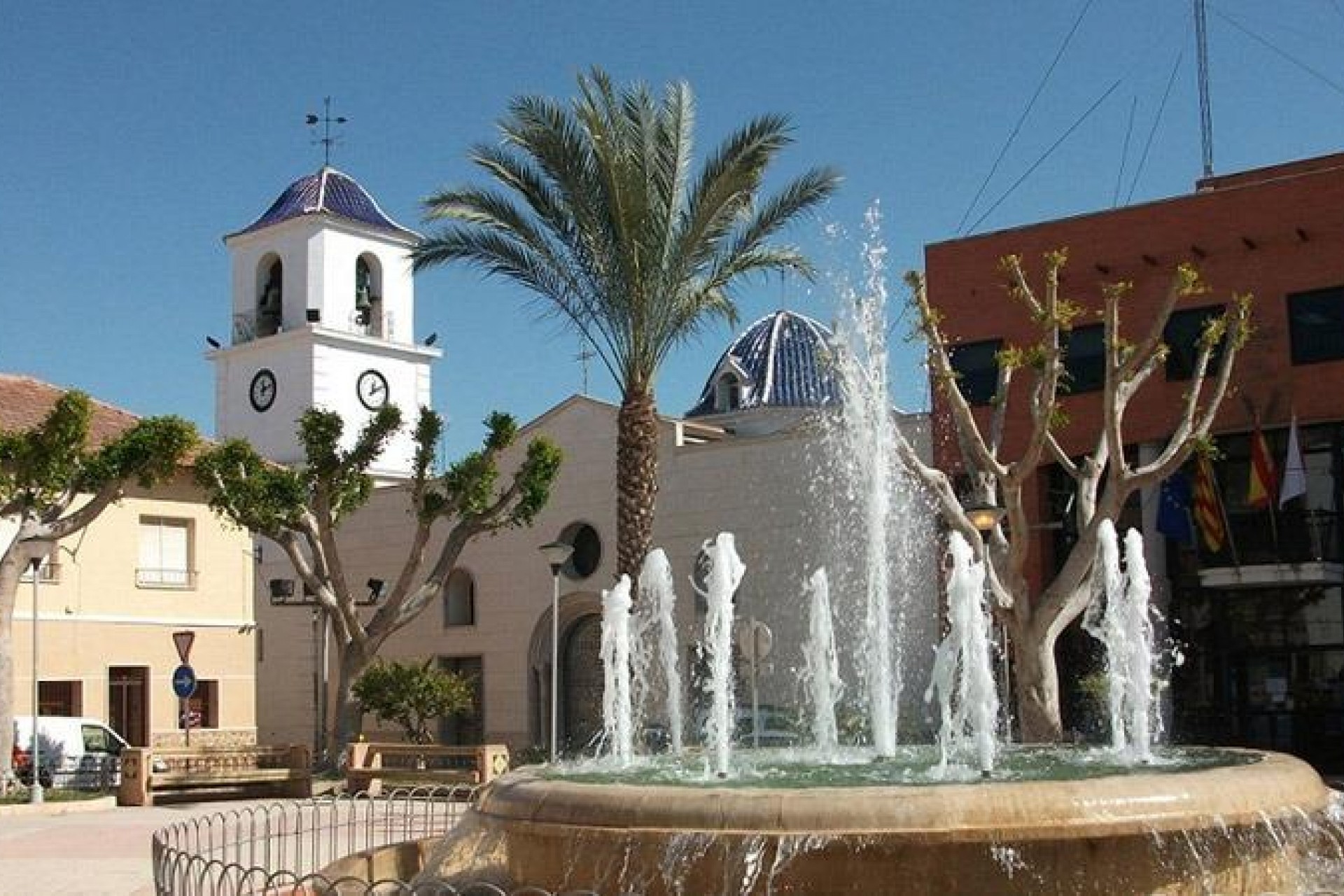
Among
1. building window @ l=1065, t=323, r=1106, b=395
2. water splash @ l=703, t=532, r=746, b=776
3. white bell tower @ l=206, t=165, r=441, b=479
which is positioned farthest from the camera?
white bell tower @ l=206, t=165, r=441, b=479

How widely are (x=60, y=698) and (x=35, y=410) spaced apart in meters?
5.96

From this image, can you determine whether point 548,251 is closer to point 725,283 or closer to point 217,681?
point 725,283

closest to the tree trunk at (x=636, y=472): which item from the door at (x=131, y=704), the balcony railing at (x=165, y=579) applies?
the balcony railing at (x=165, y=579)

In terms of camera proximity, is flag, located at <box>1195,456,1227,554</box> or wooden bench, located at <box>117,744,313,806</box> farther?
flag, located at <box>1195,456,1227,554</box>

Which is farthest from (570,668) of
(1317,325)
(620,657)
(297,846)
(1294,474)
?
(297,846)

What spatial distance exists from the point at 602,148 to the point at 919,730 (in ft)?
33.9

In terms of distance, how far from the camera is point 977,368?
2814 cm

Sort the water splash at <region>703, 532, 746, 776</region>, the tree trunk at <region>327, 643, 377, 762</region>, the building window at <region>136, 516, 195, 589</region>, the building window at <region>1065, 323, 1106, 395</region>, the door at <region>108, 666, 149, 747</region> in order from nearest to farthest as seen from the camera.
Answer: the water splash at <region>703, 532, 746, 776</region> < the building window at <region>1065, 323, 1106, 395</region> < the tree trunk at <region>327, 643, 377, 762</region> < the door at <region>108, 666, 149, 747</region> < the building window at <region>136, 516, 195, 589</region>

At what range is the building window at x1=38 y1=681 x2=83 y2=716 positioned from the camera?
32.8 meters

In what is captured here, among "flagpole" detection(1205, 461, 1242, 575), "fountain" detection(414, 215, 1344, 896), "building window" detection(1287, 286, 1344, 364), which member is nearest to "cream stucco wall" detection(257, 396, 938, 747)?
"flagpole" detection(1205, 461, 1242, 575)

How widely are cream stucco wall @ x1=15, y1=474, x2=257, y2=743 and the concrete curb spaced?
8363 mm

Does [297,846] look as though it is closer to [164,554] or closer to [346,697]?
[346,697]

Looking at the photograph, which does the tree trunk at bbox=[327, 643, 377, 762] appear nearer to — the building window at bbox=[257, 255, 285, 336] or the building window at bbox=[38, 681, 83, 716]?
the building window at bbox=[38, 681, 83, 716]

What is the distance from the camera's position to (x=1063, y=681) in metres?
26.7
